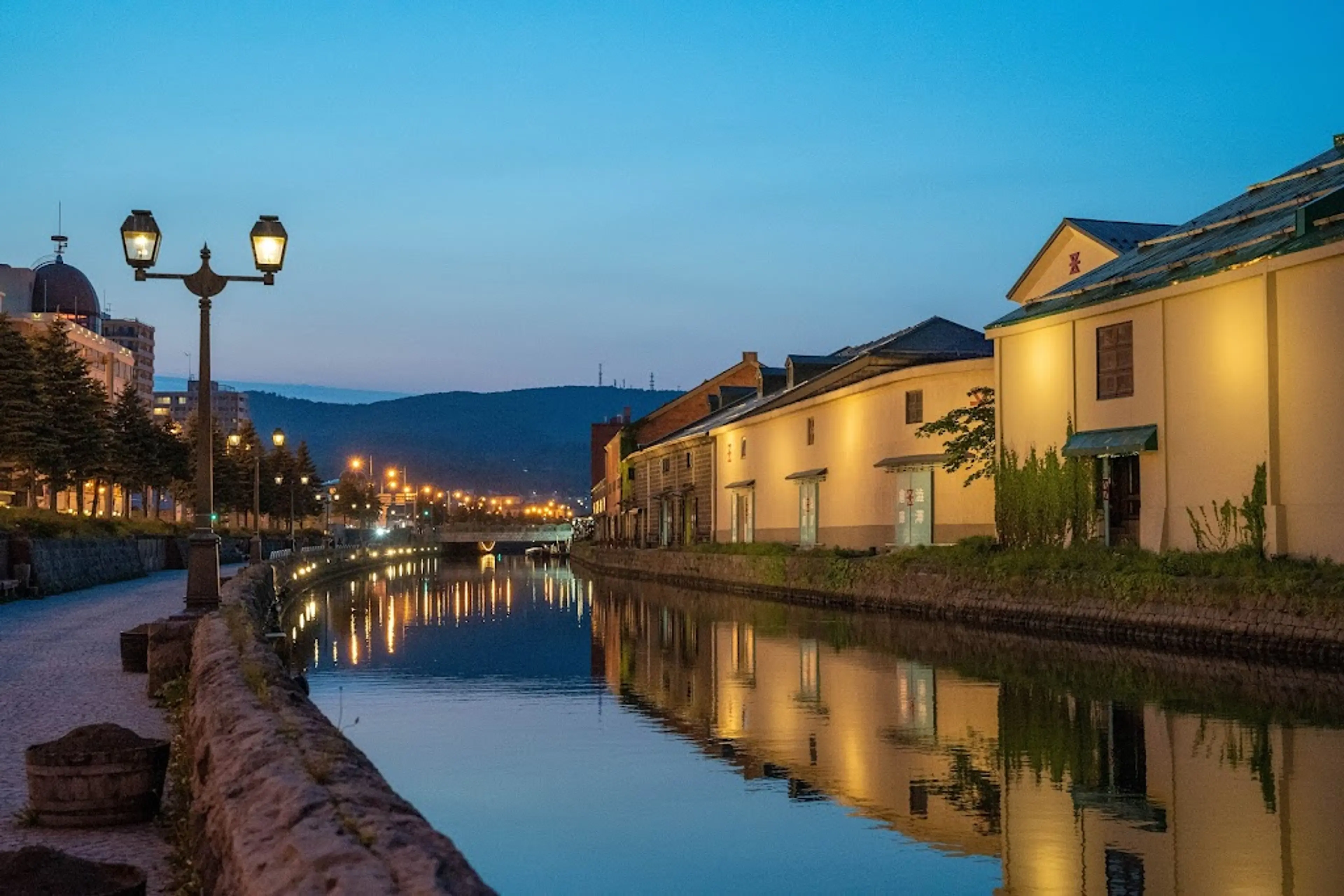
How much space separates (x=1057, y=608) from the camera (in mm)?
27156

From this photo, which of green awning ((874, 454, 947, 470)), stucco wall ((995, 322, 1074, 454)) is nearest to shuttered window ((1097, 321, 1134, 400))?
stucco wall ((995, 322, 1074, 454))

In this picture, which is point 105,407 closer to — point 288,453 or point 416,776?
point 288,453

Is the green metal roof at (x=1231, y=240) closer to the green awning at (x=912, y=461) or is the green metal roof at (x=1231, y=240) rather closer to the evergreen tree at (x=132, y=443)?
the green awning at (x=912, y=461)

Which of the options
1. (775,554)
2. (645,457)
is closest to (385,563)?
(645,457)

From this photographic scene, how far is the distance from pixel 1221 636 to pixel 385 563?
257 ft

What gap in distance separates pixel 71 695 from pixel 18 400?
44954 millimetres

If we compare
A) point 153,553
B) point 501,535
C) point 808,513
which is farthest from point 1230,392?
point 501,535

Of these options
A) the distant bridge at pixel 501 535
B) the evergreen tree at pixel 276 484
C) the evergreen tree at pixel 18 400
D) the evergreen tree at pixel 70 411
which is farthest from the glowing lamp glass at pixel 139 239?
the distant bridge at pixel 501 535

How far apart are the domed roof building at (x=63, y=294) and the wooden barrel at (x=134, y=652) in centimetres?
13694

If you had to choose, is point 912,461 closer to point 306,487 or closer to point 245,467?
point 245,467

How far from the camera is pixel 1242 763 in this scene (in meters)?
12.1

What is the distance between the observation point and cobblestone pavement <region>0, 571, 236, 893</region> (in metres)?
8.30

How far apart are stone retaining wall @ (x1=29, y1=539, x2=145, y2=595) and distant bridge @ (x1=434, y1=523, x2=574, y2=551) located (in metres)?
92.7

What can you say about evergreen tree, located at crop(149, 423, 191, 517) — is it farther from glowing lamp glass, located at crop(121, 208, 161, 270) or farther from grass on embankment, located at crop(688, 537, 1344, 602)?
glowing lamp glass, located at crop(121, 208, 161, 270)
